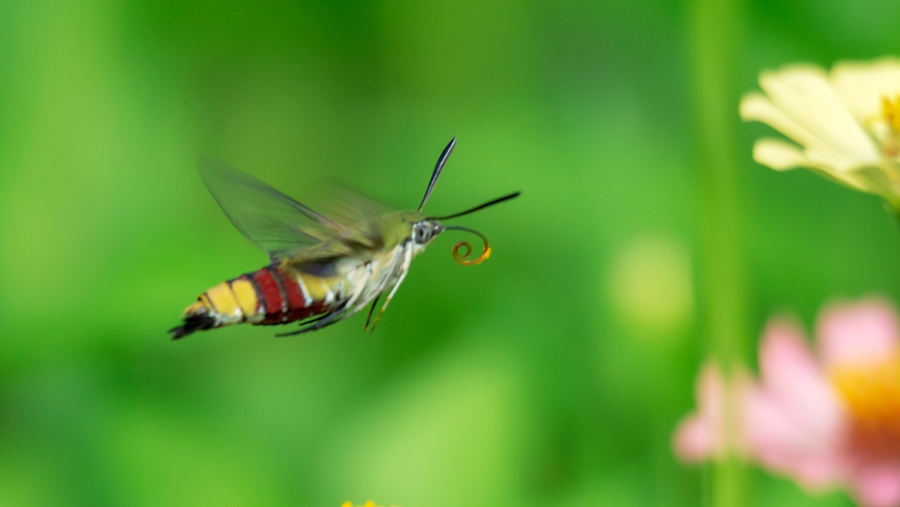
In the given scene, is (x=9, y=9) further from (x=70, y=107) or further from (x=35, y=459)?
(x=35, y=459)

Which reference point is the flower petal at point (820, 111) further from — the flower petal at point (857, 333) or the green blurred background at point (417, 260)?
the flower petal at point (857, 333)

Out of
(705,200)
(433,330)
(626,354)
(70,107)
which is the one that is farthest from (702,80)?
(70,107)

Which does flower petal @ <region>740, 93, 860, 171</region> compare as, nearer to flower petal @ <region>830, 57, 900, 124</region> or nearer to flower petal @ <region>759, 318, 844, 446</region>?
flower petal @ <region>830, 57, 900, 124</region>

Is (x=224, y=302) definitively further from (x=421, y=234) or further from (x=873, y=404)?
(x=873, y=404)

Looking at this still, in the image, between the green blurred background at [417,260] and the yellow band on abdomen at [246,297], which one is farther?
the green blurred background at [417,260]

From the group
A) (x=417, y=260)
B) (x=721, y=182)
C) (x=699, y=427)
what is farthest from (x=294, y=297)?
(x=417, y=260)

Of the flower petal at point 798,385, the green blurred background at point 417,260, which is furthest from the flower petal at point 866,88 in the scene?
the flower petal at point 798,385
